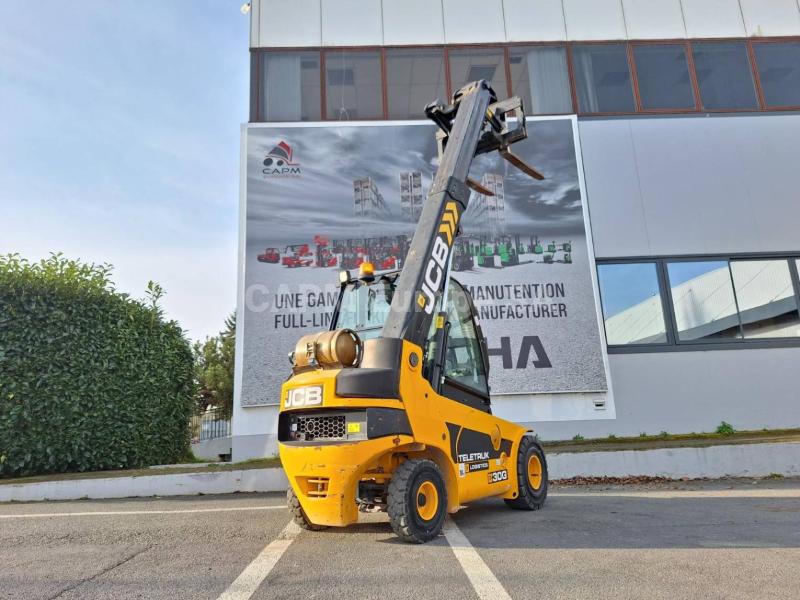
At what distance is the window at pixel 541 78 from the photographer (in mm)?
13213

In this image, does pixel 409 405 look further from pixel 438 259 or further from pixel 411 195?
pixel 411 195

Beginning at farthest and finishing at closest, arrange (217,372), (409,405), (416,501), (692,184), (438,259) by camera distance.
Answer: (217,372) < (692,184) < (438,259) < (409,405) < (416,501)

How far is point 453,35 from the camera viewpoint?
1345 cm

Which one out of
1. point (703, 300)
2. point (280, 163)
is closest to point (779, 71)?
point (703, 300)

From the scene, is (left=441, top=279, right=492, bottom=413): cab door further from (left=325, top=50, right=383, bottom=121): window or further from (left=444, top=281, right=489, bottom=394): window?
(left=325, top=50, right=383, bottom=121): window

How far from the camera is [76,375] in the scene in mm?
8953

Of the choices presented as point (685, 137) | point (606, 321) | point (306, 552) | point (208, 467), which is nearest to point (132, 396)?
point (208, 467)

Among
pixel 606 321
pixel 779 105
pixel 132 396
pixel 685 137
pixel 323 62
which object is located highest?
pixel 323 62

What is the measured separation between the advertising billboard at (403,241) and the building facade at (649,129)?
0.59m

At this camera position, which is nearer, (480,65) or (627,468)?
(627,468)

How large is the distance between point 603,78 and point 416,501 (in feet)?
41.2

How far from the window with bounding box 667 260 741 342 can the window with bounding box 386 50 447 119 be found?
279 inches

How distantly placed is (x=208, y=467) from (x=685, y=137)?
12.8m

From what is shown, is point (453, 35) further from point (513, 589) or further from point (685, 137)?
point (513, 589)
